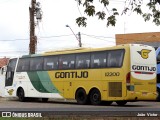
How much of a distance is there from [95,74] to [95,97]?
119 centimetres

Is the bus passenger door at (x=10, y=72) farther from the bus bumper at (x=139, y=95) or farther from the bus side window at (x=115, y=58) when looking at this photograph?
the bus bumper at (x=139, y=95)

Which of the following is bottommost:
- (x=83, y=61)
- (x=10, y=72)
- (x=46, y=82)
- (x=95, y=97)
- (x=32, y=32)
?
(x=95, y=97)

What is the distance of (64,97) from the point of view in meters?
25.6

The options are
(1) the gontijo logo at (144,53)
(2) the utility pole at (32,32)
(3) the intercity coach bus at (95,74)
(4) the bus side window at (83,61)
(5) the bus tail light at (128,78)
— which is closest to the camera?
(5) the bus tail light at (128,78)

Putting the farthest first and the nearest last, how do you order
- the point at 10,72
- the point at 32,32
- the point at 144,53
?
the point at 32,32 → the point at 10,72 → the point at 144,53

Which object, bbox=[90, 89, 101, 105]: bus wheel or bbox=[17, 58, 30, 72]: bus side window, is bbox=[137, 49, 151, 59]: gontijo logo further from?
bbox=[17, 58, 30, 72]: bus side window

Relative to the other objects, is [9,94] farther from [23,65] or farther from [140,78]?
[140,78]

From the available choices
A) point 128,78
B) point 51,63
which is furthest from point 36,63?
point 128,78

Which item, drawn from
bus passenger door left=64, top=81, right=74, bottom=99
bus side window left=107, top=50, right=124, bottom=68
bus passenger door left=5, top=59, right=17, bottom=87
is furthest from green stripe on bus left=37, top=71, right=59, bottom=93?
bus side window left=107, top=50, right=124, bottom=68

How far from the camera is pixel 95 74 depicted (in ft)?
77.0

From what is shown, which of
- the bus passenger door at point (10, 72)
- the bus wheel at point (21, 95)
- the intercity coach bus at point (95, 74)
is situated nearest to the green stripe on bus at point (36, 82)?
the intercity coach bus at point (95, 74)

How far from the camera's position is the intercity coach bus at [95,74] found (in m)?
22.3

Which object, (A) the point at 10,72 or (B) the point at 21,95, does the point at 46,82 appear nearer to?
(B) the point at 21,95

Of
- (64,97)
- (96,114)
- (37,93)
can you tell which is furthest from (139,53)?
(96,114)
